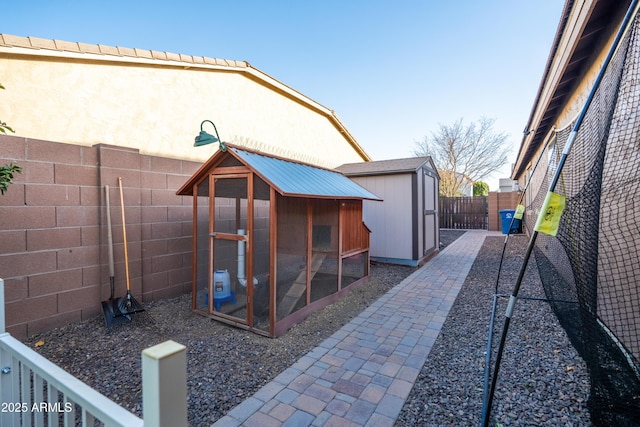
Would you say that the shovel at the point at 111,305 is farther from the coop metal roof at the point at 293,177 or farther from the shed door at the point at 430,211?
the shed door at the point at 430,211

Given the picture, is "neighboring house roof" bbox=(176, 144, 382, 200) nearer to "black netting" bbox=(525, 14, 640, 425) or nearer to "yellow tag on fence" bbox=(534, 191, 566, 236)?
"yellow tag on fence" bbox=(534, 191, 566, 236)

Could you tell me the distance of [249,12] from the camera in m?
7.07

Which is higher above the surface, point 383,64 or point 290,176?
point 383,64

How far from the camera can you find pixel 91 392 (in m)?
1.05

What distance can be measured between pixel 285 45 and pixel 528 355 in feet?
30.5

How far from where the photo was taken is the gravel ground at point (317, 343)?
209 cm

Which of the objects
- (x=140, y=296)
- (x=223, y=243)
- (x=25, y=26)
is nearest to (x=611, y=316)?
(x=223, y=243)

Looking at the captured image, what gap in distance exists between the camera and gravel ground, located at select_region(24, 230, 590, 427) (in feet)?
6.86

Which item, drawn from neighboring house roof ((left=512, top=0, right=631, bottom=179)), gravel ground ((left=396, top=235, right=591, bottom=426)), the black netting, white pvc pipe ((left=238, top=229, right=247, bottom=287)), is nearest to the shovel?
white pvc pipe ((left=238, top=229, right=247, bottom=287))

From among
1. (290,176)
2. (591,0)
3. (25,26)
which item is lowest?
(290,176)

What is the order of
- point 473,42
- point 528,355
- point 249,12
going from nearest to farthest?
point 528,355 → point 249,12 → point 473,42

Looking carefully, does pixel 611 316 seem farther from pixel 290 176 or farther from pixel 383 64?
pixel 383 64

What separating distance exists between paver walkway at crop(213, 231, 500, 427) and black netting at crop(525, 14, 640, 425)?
129cm

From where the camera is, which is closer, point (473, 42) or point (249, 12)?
point (249, 12)
